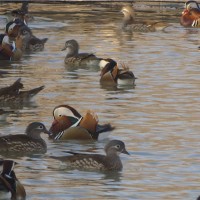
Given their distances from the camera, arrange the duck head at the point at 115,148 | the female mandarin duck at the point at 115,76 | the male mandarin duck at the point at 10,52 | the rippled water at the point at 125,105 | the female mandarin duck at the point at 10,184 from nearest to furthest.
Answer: the female mandarin duck at the point at 10,184 → the rippled water at the point at 125,105 → the duck head at the point at 115,148 → the female mandarin duck at the point at 115,76 → the male mandarin duck at the point at 10,52

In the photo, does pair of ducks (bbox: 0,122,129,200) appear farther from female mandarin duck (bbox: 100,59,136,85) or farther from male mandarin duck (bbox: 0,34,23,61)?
male mandarin duck (bbox: 0,34,23,61)

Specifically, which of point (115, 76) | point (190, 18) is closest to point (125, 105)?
point (115, 76)

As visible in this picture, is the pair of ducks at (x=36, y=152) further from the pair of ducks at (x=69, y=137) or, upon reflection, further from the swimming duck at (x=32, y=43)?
the swimming duck at (x=32, y=43)

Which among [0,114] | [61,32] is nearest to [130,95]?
[0,114]

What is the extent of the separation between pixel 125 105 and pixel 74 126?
4.18 m

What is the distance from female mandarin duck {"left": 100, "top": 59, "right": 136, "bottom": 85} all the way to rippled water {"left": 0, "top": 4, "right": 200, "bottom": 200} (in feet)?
0.90

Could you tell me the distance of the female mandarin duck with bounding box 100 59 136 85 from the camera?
100 feet

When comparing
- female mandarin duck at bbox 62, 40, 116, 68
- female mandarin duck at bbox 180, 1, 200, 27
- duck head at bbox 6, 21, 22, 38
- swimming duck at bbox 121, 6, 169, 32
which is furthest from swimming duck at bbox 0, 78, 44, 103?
female mandarin duck at bbox 180, 1, 200, 27

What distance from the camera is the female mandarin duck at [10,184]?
17109 mm

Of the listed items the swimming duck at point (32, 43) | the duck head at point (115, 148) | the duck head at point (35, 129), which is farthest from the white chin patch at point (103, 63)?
the duck head at point (115, 148)

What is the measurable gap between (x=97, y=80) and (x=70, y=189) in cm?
1345

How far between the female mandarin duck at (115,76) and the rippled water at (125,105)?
275mm

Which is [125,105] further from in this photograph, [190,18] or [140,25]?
[190,18]

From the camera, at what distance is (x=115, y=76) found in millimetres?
31141
